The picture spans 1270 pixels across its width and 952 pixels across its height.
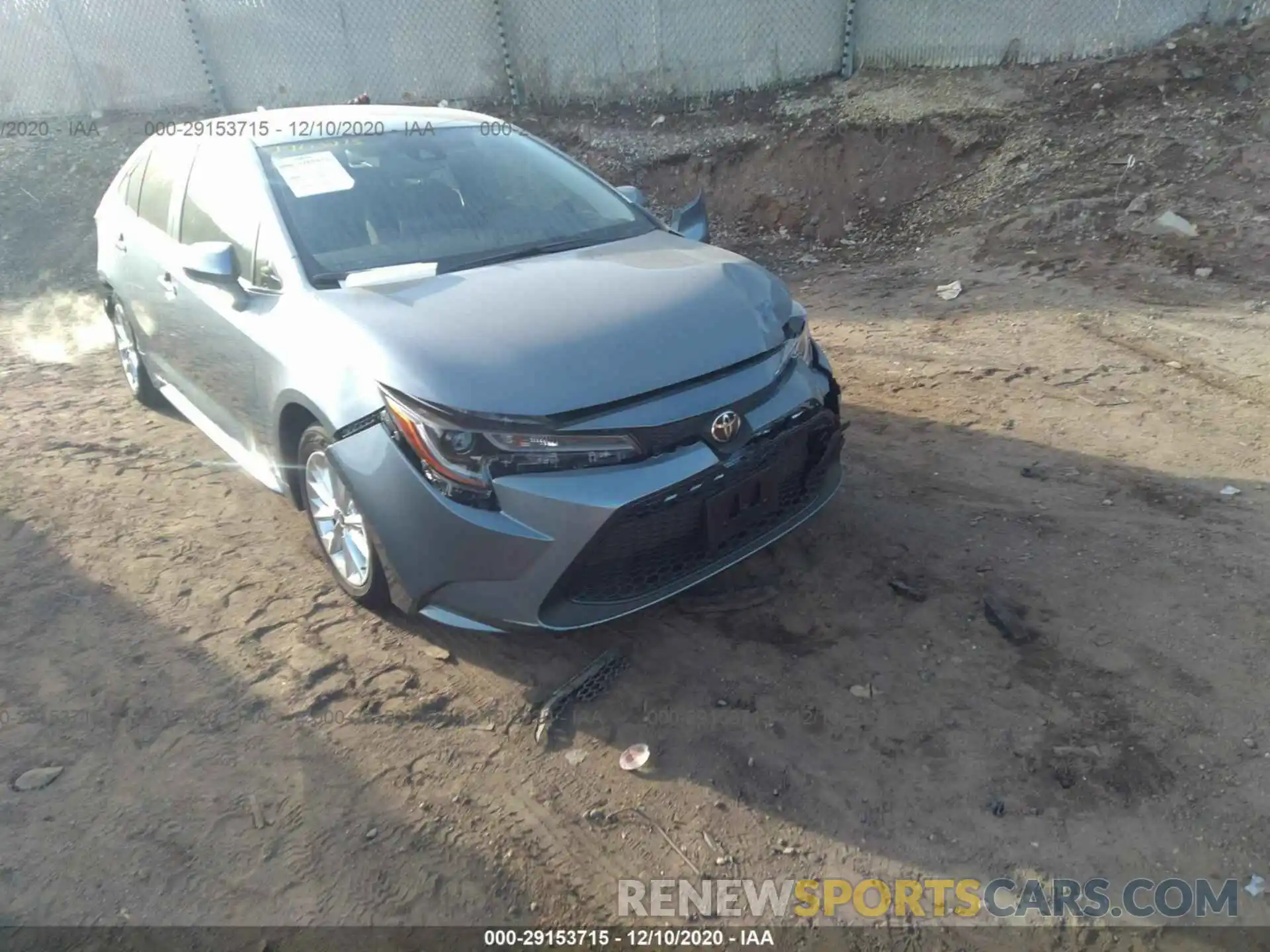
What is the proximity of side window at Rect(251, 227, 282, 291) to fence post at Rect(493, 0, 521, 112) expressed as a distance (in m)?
8.40

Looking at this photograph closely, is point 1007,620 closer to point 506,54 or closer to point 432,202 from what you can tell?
point 432,202

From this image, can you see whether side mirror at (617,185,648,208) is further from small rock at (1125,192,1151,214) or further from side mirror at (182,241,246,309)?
small rock at (1125,192,1151,214)

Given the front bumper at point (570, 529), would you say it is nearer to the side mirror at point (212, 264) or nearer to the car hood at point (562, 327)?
the car hood at point (562, 327)

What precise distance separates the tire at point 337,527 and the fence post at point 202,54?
10.7m

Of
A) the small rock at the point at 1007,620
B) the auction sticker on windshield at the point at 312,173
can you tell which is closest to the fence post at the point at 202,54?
the auction sticker on windshield at the point at 312,173

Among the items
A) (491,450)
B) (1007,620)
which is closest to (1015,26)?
(1007,620)

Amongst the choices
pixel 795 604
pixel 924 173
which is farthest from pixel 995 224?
pixel 795 604

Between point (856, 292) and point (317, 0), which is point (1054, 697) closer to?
point (856, 292)

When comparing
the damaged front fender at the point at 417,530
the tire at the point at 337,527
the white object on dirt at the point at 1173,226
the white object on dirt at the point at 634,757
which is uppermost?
the damaged front fender at the point at 417,530

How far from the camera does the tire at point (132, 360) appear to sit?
543cm

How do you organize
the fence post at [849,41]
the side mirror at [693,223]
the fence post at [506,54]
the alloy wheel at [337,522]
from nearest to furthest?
the alloy wheel at [337,522]
the side mirror at [693,223]
the fence post at [849,41]
the fence post at [506,54]

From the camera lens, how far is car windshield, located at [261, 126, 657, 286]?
359 centimetres

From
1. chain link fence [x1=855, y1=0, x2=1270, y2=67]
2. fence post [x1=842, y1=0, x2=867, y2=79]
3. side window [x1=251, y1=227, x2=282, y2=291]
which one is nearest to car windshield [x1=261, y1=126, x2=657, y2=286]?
side window [x1=251, y1=227, x2=282, y2=291]

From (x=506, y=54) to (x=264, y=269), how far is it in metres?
8.65
